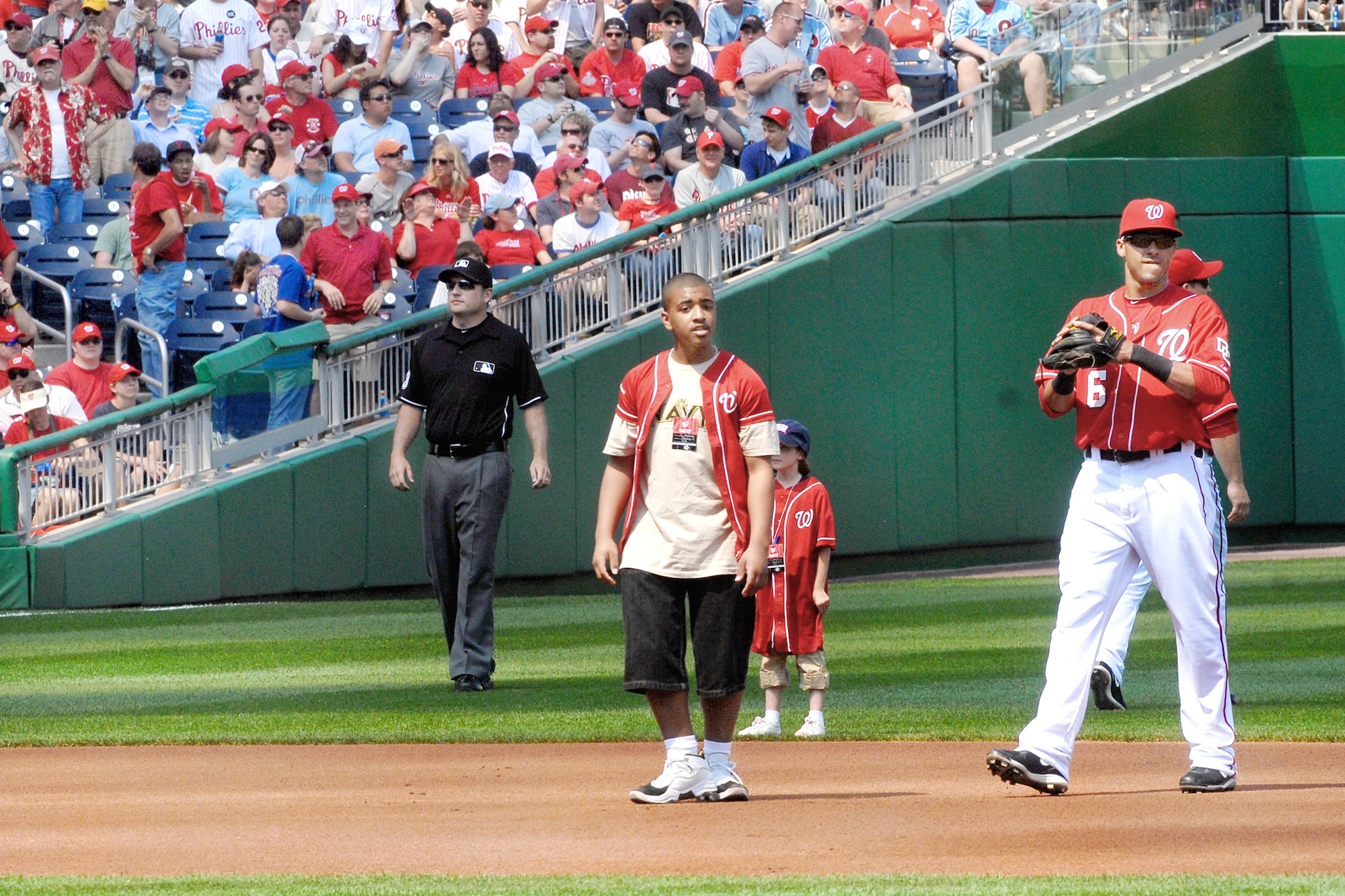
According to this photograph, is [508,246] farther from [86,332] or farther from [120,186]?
[120,186]

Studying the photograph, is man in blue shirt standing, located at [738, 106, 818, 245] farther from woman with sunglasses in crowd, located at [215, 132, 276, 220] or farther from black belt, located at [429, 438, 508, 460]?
black belt, located at [429, 438, 508, 460]

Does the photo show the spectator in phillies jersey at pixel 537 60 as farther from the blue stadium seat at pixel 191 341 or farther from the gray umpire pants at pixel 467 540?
the gray umpire pants at pixel 467 540

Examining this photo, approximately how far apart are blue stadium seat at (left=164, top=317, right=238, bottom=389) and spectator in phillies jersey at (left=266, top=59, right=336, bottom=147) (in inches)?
116

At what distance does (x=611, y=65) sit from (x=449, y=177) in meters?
3.73

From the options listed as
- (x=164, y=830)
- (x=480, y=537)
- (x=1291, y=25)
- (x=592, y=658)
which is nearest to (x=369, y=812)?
(x=164, y=830)

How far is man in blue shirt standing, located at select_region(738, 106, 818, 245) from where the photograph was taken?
706 inches

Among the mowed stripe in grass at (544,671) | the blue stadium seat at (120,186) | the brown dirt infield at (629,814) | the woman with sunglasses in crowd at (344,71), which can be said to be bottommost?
the brown dirt infield at (629,814)

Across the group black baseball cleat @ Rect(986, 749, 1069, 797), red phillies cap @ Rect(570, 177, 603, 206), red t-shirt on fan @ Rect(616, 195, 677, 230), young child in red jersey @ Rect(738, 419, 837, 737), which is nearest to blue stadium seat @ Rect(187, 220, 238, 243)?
red phillies cap @ Rect(570, 177, 603, 206)

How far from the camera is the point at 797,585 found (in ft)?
27.8

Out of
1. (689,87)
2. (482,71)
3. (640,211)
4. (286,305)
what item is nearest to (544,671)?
(286,305)

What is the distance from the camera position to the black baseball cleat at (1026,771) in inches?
251

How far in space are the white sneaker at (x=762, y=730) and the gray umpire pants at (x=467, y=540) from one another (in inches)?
71.6

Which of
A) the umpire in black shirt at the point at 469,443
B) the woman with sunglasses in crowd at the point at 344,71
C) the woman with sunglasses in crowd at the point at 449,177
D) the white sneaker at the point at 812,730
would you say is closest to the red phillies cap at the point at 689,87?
the woman with sunglasses in crowd at the point at 449,177

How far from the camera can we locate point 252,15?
63.1 feet
